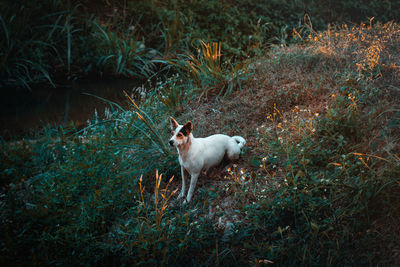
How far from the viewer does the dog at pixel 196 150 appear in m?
2.96

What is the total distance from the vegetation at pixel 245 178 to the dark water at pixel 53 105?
2.19ft

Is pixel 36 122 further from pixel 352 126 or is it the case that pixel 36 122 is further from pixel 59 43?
pixel 352 126

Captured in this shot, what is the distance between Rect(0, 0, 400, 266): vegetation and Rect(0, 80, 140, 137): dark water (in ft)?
2.19

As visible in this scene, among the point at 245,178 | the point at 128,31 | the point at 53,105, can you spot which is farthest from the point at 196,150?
the point at 128,31

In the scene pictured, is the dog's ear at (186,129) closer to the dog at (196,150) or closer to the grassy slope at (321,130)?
the dog at (196,150)

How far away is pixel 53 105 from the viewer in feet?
20.6

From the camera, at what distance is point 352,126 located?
3.04m

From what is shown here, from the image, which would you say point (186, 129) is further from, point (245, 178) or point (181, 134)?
point (245, 178)

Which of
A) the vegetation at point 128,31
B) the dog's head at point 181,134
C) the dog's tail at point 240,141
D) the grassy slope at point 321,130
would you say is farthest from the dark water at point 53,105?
the dog's head at point 181,134

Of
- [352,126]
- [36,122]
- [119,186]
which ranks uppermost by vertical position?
[352,126]

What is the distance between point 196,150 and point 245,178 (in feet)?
1.81

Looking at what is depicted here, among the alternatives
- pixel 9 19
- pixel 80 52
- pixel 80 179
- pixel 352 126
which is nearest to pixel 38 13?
pixel 9 19

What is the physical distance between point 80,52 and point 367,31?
632 centimetres

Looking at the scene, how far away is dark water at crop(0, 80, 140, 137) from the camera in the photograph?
5.61 meters
